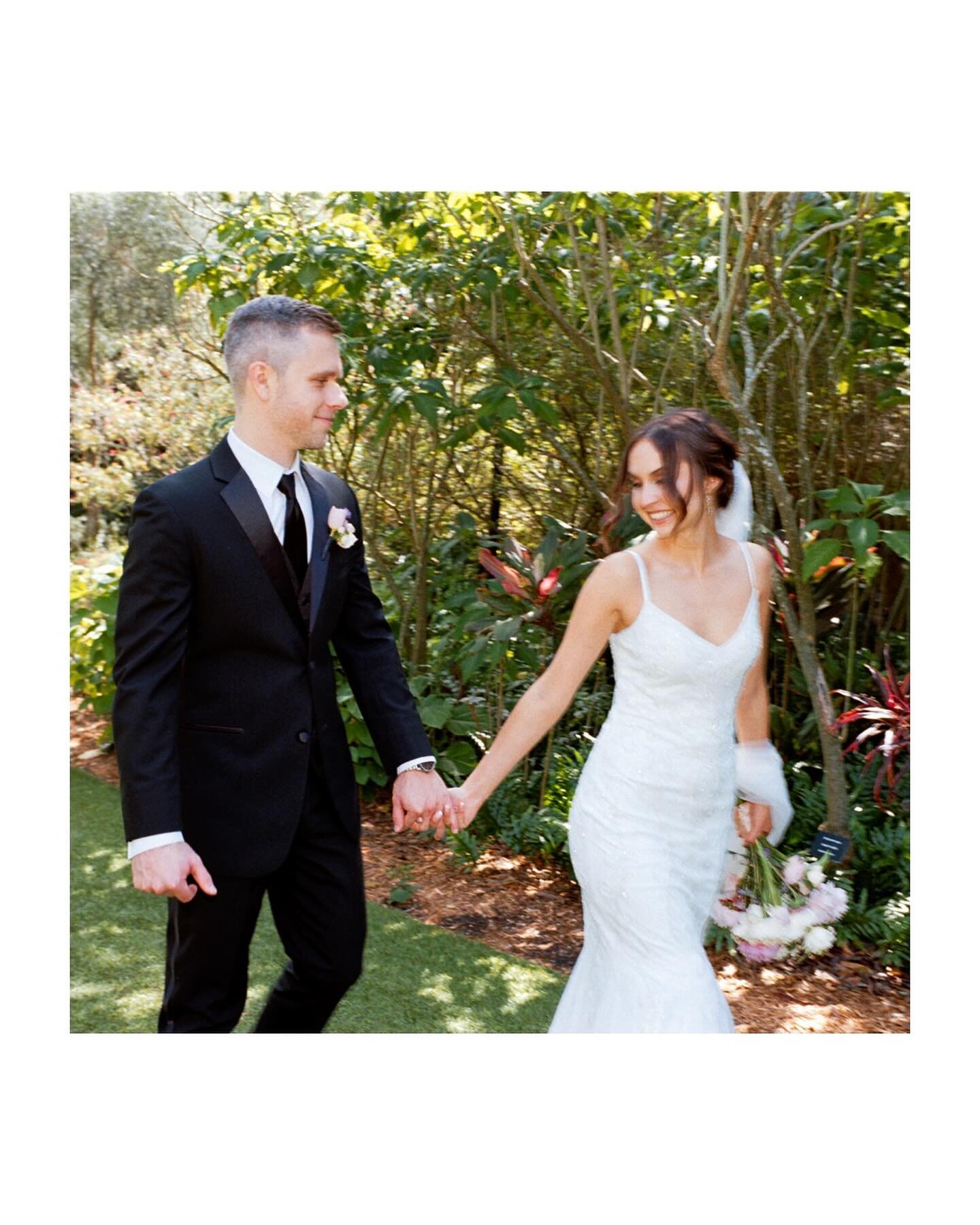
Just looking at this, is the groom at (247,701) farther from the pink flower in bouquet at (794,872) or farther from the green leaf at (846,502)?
the green leaf at (846,502)

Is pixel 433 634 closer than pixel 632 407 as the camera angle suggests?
No

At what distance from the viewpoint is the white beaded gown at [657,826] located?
99.5 inches

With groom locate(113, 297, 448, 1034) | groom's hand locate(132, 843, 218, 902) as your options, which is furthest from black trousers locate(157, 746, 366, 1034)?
groom's hand locate(132, 843, 218, 902)

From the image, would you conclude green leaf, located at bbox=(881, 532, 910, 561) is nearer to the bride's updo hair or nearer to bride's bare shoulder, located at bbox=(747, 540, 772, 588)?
bride's bare shoulder, located at bbox=(747, 540, 772, 588)

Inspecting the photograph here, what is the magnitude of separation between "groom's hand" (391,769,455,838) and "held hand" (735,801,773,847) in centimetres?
75

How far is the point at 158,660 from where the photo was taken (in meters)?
2.36

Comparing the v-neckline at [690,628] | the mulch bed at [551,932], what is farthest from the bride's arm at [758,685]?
the mulch bed at [551,932]

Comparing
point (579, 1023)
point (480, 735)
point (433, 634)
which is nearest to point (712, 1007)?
point (579, 1023)

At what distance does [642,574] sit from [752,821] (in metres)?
0.79

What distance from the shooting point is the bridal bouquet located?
2.87 meters

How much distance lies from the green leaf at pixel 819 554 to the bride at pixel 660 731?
3.37ft

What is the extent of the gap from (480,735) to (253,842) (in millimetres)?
2898

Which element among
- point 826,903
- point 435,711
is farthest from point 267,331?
point 435,711
